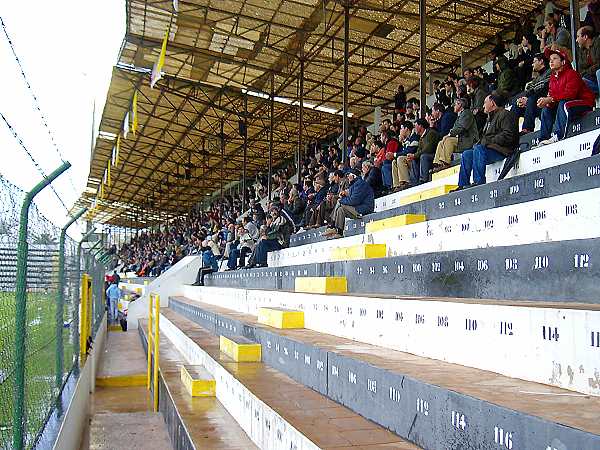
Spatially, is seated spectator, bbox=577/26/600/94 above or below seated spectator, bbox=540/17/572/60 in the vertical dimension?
below

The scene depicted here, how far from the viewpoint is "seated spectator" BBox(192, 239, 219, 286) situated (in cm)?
1382

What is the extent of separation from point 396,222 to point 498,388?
3126mm

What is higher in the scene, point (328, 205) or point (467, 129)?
point (467, 129)

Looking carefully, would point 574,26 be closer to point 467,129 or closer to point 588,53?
point 588,53

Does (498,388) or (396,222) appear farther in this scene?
(396,222)

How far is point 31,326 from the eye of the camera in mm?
2947

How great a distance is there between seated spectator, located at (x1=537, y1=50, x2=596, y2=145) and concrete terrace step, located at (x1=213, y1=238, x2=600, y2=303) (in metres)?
1.74

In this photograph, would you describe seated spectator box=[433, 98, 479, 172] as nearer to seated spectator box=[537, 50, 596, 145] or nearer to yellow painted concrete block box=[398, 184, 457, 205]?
yellow painted concrete block box=[398, 184, 457, 205]

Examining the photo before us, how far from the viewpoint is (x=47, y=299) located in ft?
12.2

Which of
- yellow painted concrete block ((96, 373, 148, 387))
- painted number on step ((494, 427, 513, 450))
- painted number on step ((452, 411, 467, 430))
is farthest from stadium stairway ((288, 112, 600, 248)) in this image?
yellow painted concrete block ((96, 373, 148, 387))

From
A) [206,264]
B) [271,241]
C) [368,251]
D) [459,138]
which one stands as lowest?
[368,251]

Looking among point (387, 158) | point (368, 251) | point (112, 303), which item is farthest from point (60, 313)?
point (112, 303)

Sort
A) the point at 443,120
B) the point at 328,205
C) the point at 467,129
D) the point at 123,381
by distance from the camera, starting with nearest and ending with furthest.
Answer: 1. the point at 467,129
2. the point at 443,120
3. the point at 123,381
4. the point at 328,205

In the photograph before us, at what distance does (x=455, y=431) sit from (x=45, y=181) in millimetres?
2107
